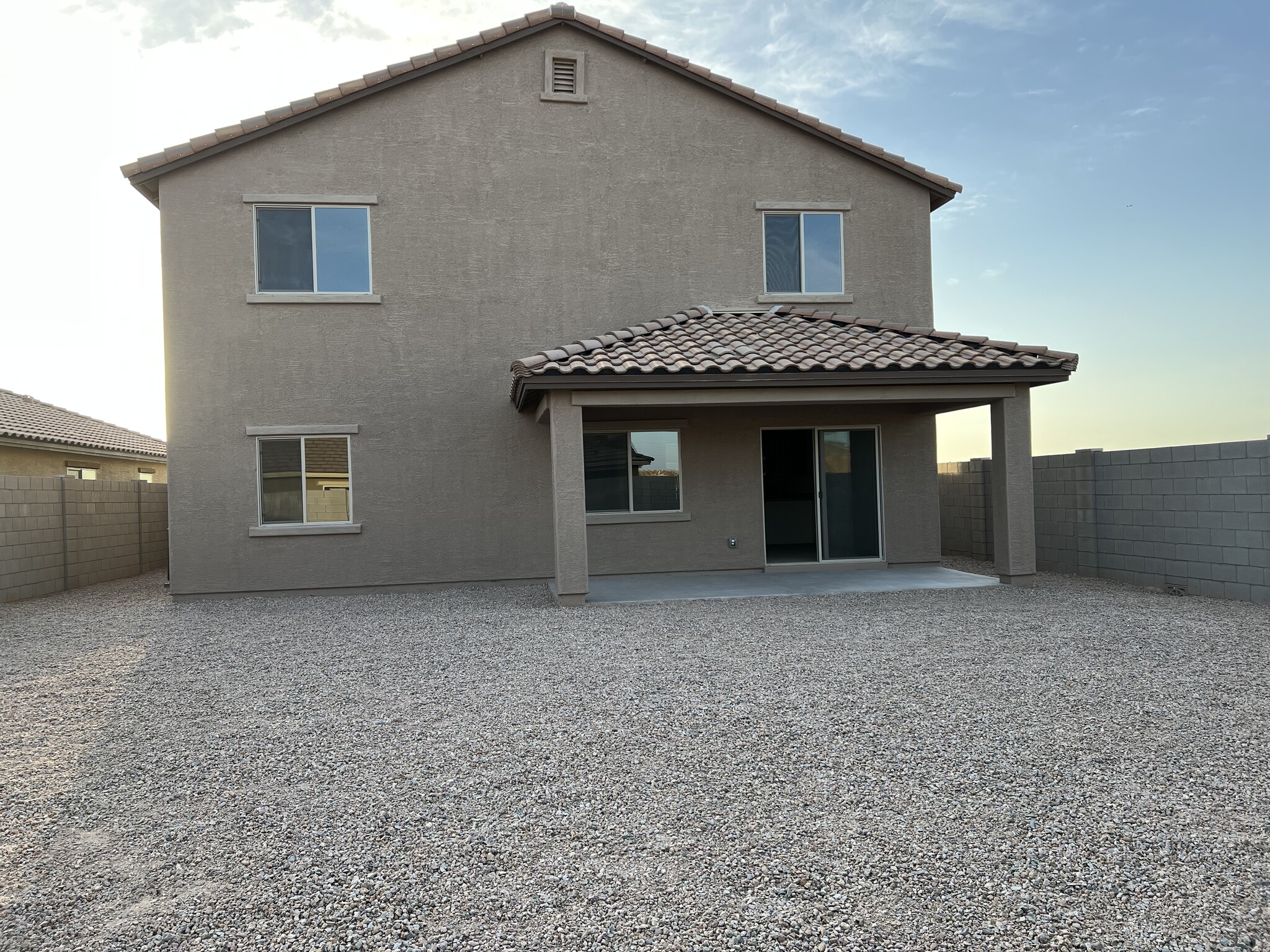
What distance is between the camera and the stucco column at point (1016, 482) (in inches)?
421

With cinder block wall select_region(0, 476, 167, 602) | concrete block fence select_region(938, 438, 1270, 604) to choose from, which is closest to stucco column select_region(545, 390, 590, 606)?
concrete block fence select_region(938, 438, 1270, 604)

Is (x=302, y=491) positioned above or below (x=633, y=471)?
below

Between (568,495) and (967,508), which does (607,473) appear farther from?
(967,508)

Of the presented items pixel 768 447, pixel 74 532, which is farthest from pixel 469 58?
pixel 74 532

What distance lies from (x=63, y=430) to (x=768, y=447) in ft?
55.8

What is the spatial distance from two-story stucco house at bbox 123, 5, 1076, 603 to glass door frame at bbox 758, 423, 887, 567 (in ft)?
0.11

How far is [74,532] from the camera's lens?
1412 cm

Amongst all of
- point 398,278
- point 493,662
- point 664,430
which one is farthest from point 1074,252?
point 493,662

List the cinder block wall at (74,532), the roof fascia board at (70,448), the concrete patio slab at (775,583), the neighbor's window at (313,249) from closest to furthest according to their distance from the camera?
the concrete patio slab at (775,583) < the neighbor's window at (313,249) < the cinder block wall at (74,532) < the roof fascia board at (70,448)

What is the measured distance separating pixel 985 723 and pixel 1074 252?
38.0 ft

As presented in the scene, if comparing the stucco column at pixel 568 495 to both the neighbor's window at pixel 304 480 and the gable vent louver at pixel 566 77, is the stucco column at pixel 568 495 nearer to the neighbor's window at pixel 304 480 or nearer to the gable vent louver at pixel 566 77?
the neighbor's window at pixel 304 480

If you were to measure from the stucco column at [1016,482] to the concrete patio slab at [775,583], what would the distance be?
497mm

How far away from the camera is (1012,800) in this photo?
12.9ft

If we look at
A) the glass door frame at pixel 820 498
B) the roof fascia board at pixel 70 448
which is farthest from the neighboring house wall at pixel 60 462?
the glass door frame at pixel 820 498
